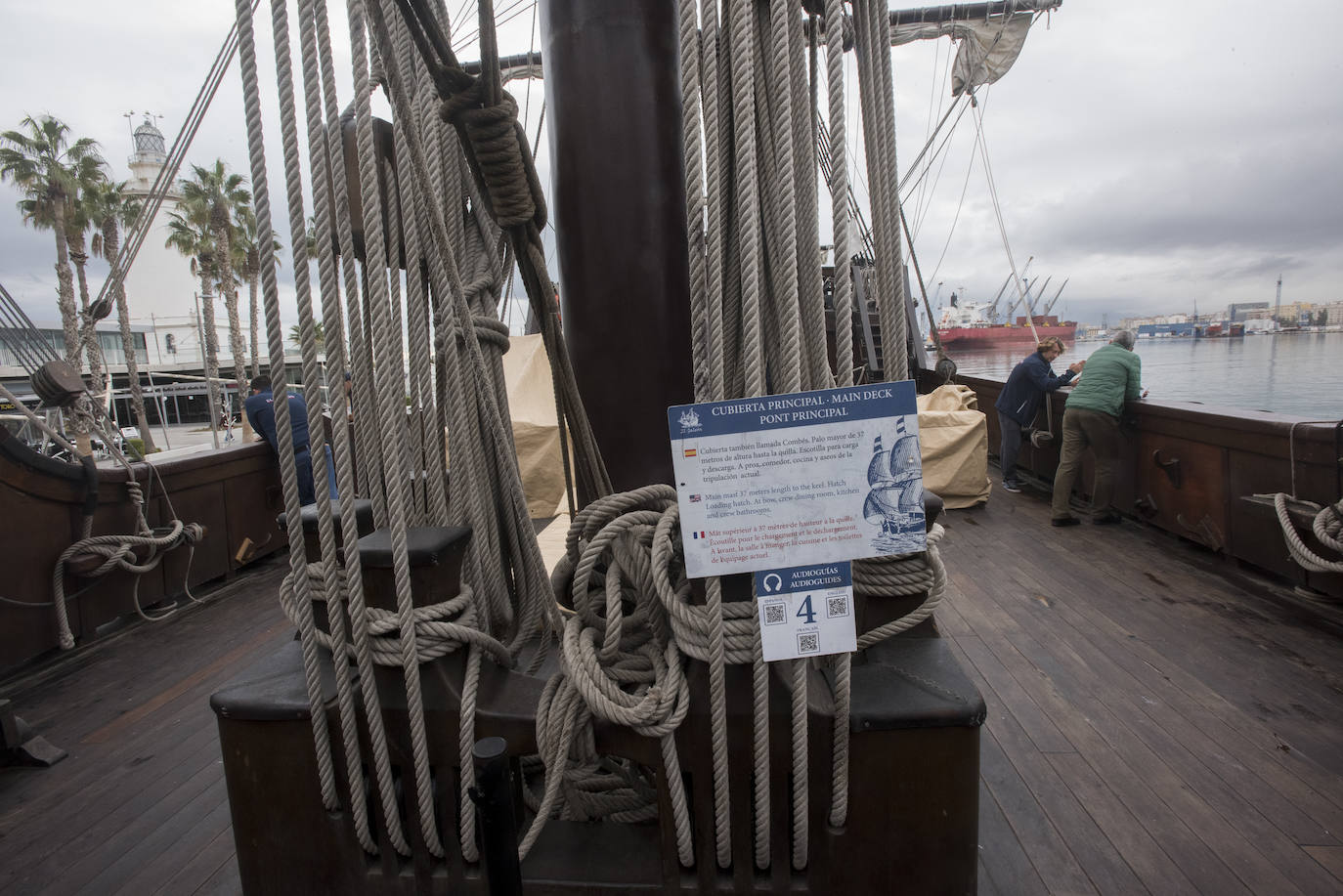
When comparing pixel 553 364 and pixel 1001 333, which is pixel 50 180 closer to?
pixel 553 364

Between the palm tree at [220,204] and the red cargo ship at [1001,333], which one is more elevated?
the palm tree at [220,204]

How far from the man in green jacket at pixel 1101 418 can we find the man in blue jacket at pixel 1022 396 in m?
0.77

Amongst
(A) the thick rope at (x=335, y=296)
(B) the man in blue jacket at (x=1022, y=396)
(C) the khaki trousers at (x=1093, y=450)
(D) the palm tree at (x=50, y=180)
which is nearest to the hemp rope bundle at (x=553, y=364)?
(A) the thick rope at (x=335, y=296)

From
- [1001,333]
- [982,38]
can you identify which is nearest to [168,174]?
[982,38]

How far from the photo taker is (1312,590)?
2957 mm

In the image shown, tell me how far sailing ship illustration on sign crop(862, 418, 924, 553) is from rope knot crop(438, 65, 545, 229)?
0.81 m

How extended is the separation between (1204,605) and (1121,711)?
1.20m

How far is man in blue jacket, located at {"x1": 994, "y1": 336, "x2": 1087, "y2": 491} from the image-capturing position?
17.4 feet

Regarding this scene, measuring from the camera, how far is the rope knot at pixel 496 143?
1.20 metres

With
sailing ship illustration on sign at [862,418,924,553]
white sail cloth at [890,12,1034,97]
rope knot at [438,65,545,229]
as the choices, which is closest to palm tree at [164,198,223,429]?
white sail cloth at [890,12,1034,97]

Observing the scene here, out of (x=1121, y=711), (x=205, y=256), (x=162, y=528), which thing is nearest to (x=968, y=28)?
(x=1121, y=711)

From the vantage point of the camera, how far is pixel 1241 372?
1040 inches

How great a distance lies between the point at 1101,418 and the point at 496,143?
13.9 ft

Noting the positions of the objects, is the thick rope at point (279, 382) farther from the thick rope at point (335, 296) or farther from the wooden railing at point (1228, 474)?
the wooden railing at point (1228, 474)
